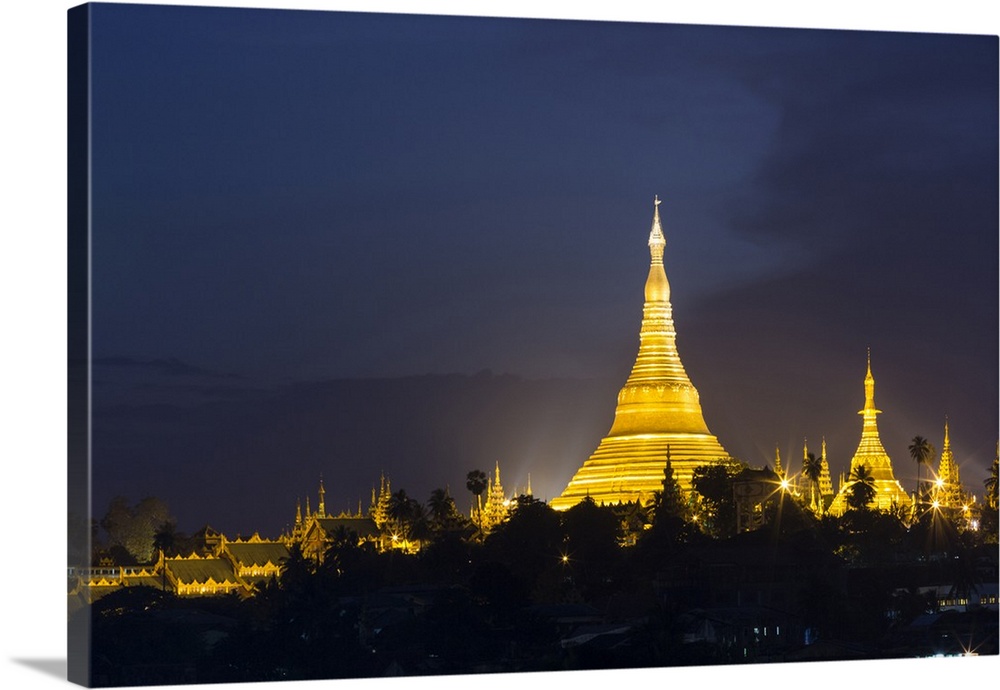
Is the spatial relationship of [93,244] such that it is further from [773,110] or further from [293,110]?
[773,110]

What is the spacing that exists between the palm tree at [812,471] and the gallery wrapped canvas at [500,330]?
0.18 metres

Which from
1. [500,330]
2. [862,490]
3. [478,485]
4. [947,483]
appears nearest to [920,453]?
[947,483]

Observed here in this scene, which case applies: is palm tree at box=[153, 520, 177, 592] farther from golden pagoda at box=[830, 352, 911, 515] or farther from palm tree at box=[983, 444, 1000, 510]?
palm tree at box=[983, 444, 1000, 510]

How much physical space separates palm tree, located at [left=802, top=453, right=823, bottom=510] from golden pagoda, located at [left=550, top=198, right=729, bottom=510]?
1040 millimetres

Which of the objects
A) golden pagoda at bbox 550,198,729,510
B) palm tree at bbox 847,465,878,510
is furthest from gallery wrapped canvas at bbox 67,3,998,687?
palm tree at bbox 847,465,878,510

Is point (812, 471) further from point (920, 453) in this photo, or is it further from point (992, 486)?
point (992, 486)

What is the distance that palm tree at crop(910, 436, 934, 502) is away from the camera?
2775 cm

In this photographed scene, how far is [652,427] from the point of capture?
3281 centimetres

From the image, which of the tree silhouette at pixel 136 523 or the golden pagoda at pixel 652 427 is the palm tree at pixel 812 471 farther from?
the tree silhouette at pixel 136 523

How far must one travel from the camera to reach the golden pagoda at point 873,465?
27.3 m

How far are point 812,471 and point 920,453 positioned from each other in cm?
147

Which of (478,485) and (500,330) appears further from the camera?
(478,485)

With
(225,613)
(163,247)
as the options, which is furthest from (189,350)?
(225,613)

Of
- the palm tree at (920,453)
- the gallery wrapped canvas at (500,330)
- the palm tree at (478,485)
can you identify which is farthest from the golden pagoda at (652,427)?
the palm tree at (920,453)
